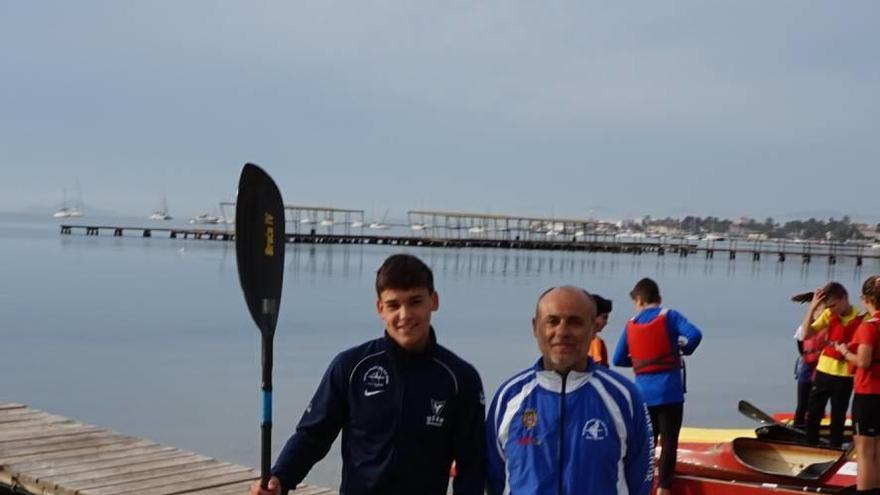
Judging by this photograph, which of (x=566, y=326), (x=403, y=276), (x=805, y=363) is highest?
(x=403, y=276)

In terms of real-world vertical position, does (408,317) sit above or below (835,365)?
above

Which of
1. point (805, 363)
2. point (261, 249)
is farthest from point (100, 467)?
point (805, 363)

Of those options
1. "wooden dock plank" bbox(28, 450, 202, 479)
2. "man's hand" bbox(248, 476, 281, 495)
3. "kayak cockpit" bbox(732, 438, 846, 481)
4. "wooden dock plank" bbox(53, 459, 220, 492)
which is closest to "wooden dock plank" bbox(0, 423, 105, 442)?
"wooden dock plank" bbox(28, 450, 202, 479)

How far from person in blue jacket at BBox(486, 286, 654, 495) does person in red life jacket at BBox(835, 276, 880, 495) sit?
4.03 metres

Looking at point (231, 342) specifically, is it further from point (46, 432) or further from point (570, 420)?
point (570, 420)

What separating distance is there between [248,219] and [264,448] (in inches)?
33.7

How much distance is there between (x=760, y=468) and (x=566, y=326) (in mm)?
5838

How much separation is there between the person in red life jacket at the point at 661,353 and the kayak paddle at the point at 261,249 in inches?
162

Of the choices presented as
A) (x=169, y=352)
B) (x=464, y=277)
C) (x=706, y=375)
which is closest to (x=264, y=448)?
(x=706, y=375)

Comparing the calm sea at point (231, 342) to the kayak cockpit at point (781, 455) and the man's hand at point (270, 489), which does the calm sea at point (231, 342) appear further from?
the man's hand at point (270, 489)

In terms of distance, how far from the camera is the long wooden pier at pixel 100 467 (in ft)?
24.5

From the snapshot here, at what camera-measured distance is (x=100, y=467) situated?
7980 millimetres

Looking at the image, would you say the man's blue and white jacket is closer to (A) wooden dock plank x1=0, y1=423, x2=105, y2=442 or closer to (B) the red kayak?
(B) the red kayak

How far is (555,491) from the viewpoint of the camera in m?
3.61
